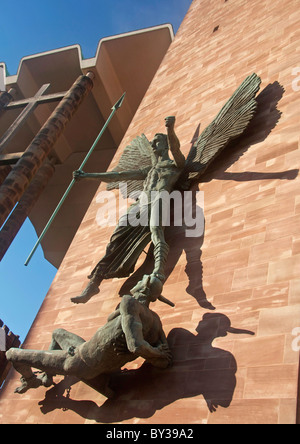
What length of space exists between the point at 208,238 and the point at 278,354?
1.72 meters

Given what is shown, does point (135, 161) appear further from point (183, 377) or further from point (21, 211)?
point (21, 211)

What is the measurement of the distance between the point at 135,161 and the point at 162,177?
1.21 m

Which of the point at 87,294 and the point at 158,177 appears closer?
the point at 87,294

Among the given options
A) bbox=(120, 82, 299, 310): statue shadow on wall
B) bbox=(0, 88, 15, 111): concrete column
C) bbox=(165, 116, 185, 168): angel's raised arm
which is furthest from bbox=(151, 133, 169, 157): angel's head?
bbox=(0, 88, 15, 111): concrete column

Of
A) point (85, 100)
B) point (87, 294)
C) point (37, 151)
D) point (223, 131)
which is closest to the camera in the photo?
point (87, 294)

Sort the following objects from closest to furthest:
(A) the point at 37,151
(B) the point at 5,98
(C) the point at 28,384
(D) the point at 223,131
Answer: (C) the point at 28,384, (D) the point at 223,131, (A) the point at 37,151, (B) the point at 5,98

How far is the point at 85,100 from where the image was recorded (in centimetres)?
1502

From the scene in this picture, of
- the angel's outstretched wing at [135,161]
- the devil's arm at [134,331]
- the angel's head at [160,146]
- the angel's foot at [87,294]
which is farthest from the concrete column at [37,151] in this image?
the devil's arm at [134,331]

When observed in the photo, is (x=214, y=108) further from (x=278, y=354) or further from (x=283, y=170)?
(x=278, y=354)

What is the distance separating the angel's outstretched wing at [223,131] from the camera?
540 cm

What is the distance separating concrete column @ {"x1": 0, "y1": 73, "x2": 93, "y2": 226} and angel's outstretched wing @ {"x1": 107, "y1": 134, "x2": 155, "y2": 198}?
353 centimetres

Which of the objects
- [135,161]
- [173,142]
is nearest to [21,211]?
[135,161]

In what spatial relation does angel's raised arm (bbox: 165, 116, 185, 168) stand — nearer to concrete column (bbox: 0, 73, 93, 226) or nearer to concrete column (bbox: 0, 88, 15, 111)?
concrete column (bbox: 0, 73, 93, 226)
